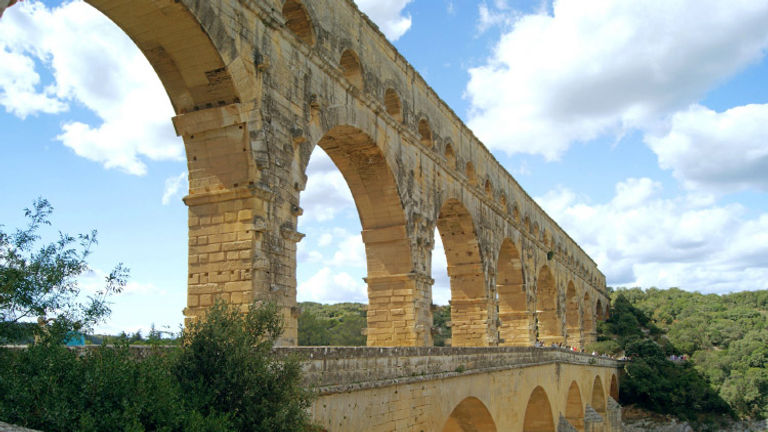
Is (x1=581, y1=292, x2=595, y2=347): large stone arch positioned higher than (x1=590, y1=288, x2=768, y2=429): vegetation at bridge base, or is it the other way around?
(x1=581, y1=292, x2=595, y2=347): large stone arch

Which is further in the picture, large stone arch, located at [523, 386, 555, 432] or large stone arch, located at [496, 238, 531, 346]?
large stone arch, located at [496, 238, 531, 346]

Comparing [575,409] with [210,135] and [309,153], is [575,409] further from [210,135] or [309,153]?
[210,135]

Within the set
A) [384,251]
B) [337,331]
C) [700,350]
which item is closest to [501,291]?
[384,251]

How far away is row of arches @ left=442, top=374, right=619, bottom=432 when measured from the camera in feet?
42.5

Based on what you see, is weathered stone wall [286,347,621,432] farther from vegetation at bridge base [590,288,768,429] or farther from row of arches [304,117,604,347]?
vegetation at bridge base [590,288,768,429]

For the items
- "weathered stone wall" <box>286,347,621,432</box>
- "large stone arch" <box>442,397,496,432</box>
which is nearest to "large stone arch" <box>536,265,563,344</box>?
"weathered stone wall" <box>286,347,621,432</box>

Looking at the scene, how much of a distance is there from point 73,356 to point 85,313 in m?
0.94

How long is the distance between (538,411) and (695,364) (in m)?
22.7

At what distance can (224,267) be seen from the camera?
28.1 ft

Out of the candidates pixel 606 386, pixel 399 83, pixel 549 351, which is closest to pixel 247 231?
pixel 399 83

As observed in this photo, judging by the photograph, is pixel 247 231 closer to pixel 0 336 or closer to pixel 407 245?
pixel 0 336

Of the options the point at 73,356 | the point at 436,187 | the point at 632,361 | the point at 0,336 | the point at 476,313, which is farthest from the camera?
the point at 632,361

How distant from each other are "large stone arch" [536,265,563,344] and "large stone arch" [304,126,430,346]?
16.3m

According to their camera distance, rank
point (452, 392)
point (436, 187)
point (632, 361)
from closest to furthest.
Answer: point (452, 392), point (436, 187), point (632, 361)
